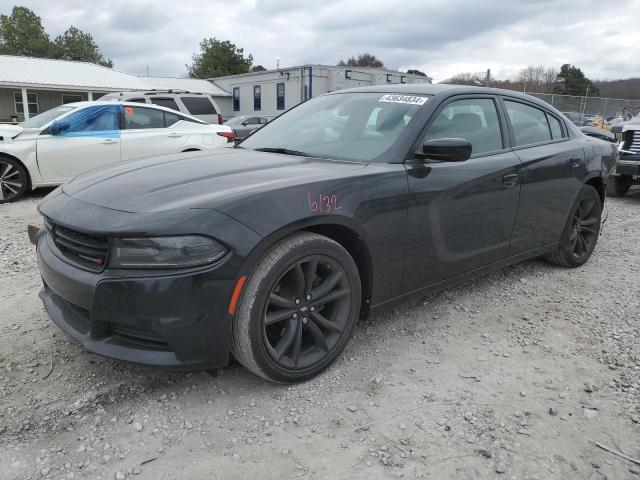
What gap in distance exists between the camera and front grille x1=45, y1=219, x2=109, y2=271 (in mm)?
2256

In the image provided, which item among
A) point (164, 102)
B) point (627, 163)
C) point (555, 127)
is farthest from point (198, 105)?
point (555, 127)

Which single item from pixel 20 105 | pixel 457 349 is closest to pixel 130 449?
pixel 457 349

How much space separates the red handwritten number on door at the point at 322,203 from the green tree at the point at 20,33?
62.1m

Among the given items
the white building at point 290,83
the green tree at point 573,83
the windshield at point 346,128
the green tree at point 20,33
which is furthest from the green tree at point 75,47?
the windshield at point 346,128

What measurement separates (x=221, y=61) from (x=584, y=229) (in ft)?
185

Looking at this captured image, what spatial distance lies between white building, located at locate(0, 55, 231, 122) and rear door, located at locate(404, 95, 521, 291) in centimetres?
2889

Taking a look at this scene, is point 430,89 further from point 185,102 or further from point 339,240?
point 185,102

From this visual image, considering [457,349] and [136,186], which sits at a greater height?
[136,186]

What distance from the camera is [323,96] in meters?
4.01

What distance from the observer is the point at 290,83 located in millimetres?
33031

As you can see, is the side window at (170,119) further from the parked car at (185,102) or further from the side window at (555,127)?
the side window at (555,127)

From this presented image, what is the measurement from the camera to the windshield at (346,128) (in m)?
3.15

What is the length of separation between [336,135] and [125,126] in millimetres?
5710

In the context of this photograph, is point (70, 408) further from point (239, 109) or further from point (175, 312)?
point (239, 109)
